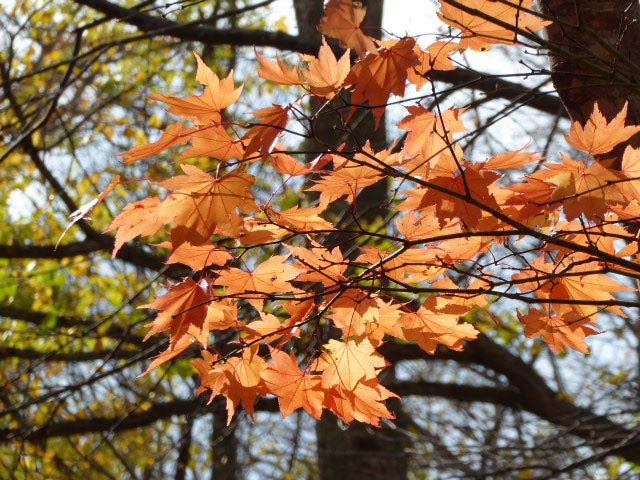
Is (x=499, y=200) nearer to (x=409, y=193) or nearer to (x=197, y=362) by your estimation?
(x=409, y=193)

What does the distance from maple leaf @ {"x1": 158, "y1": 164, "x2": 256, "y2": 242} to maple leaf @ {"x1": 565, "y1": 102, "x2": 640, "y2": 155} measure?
46cm

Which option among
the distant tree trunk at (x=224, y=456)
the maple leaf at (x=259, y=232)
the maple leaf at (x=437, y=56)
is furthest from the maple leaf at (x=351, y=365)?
the distant tree trunk at (x=224, y=456)

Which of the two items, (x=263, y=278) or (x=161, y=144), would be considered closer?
(x=161, y=144)

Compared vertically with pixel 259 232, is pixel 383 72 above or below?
above

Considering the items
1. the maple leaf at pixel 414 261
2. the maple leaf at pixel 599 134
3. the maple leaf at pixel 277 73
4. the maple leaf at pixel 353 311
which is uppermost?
→ the maple leaf at pixel 277 73

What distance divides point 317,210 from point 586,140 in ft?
1.33

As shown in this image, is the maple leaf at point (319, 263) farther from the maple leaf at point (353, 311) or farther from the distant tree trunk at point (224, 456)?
the distant tree trunk at point (224, 456)

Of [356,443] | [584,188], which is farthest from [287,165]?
[356,443]

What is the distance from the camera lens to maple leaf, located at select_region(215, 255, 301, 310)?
1.09 m

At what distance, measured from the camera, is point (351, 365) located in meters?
1.11

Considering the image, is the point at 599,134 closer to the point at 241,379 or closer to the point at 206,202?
the point at 206,202

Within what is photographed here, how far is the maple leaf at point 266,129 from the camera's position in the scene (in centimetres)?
87

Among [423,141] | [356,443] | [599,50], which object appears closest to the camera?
[423,141]

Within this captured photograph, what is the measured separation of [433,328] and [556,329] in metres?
0.23
